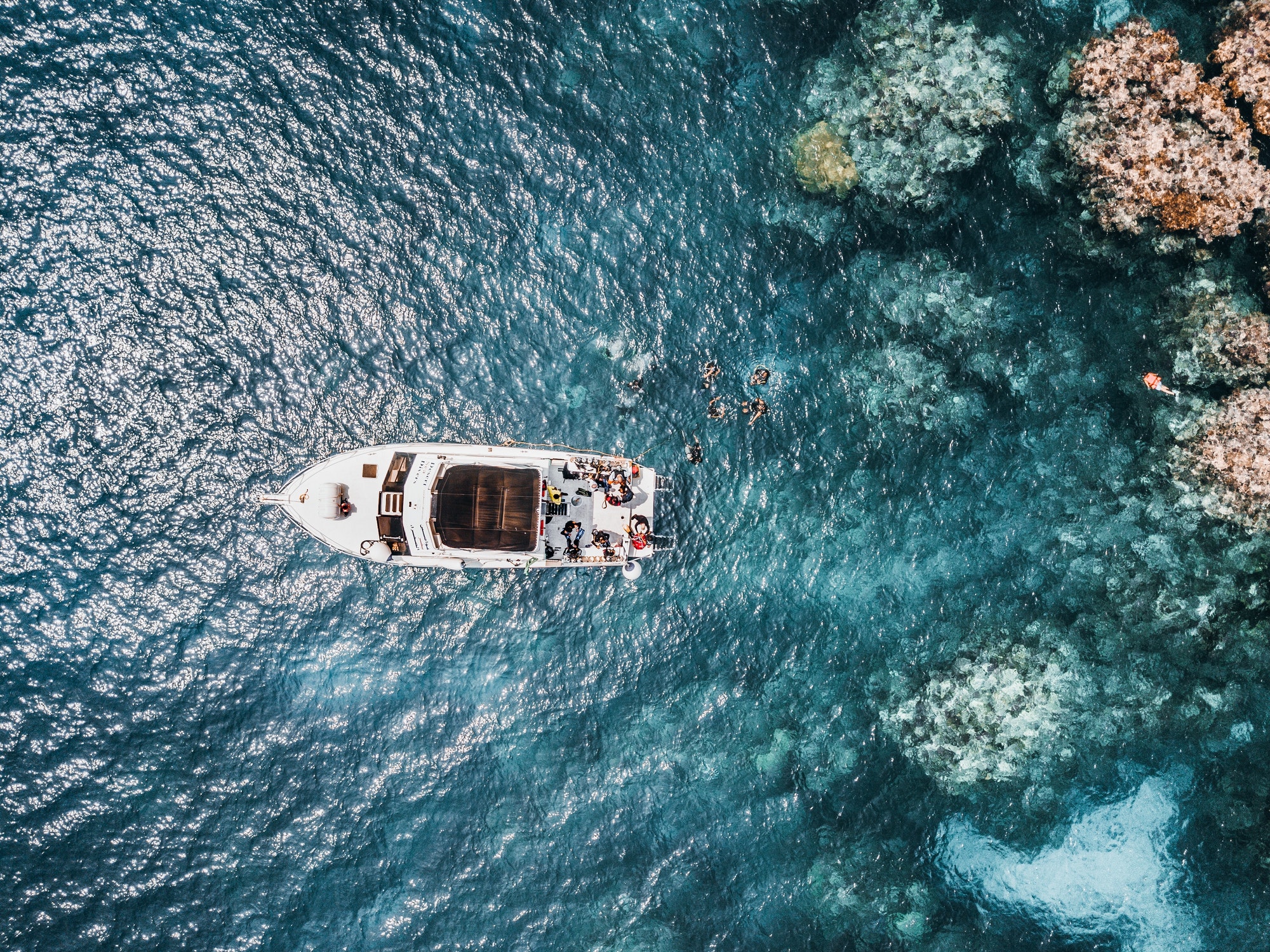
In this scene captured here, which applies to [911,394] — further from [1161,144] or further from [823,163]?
[1161,144]

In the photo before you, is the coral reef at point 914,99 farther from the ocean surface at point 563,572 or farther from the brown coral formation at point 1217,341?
the brown coral formation at point 1217,341

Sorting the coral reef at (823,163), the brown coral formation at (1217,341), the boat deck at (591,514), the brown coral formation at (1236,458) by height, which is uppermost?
the coral reef at (823,163)

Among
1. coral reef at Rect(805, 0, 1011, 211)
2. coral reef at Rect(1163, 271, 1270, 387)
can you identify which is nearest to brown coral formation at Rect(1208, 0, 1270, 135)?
coral reef at Rect(1163, 271, 1270, 387)

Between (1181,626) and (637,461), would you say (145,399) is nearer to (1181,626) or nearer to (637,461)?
(637,461)

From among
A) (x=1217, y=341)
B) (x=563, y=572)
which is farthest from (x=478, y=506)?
(x=1217, y=341)

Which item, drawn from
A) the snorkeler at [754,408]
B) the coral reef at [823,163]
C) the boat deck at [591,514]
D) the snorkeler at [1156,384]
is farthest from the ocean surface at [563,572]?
the boat deck at [591,514]

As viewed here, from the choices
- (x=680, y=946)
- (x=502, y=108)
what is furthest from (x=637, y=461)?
(x=680, y=946)
